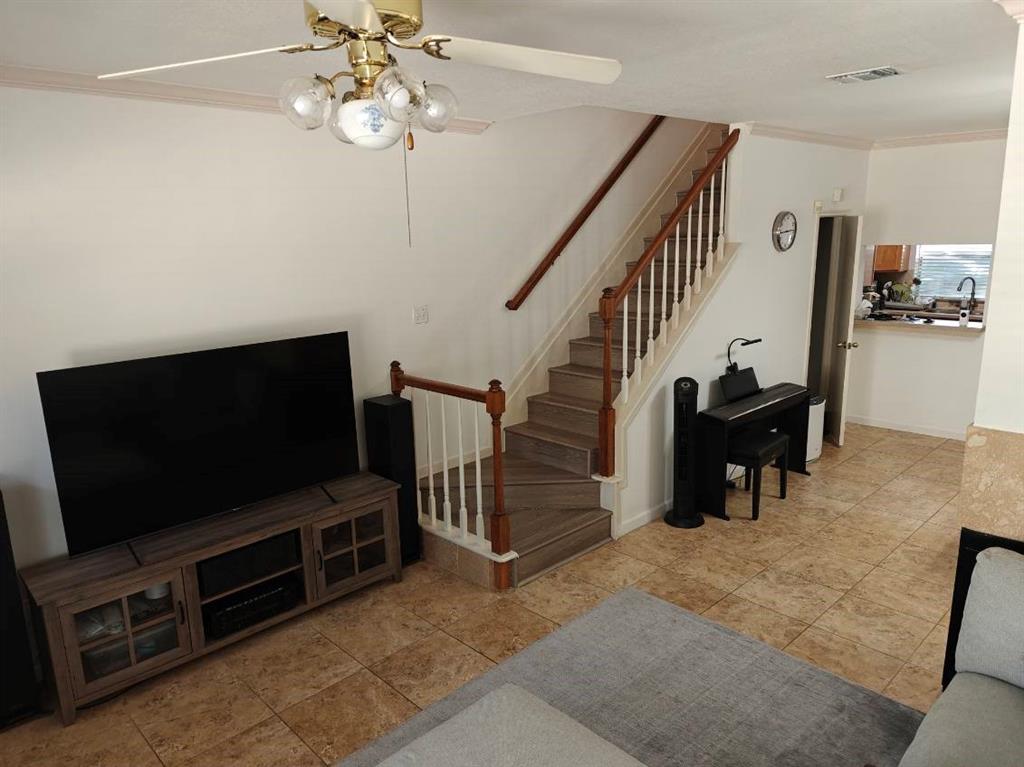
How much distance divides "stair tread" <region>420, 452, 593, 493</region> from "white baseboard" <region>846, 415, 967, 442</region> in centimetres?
384

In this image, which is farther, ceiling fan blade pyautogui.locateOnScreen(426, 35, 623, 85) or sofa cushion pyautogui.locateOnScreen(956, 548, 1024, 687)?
sofa cushion pyautogui.locateOnScreen(956, 548, 1024, 687)

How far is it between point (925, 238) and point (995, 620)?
4.90 m

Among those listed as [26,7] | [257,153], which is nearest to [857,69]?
[257,153]

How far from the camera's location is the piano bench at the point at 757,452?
4520 millimetres

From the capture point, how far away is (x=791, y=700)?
2789 millimetres

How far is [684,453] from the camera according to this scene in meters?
4.45

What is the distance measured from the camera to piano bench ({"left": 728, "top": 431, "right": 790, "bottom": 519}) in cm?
452

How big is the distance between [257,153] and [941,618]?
407 centimetres

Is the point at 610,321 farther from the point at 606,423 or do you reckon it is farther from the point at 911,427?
the point at 911,427

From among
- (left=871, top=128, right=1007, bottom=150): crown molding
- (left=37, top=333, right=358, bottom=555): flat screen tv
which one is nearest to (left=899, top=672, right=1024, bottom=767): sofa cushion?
(left=37, top=333, right=358, bottom=555): flat screen tv

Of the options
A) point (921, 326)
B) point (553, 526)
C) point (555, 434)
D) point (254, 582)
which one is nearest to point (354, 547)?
point (254, 582)

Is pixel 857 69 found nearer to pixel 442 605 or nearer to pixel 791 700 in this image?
pixel 791 700

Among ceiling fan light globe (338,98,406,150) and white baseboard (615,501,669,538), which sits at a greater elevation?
ceiling fan light globe (338,98,406,150)

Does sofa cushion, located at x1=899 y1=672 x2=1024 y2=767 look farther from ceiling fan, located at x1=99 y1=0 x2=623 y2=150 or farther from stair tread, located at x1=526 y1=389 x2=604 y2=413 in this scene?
stair tread, located at x1=526 y1=389 x2=604 y2=413
